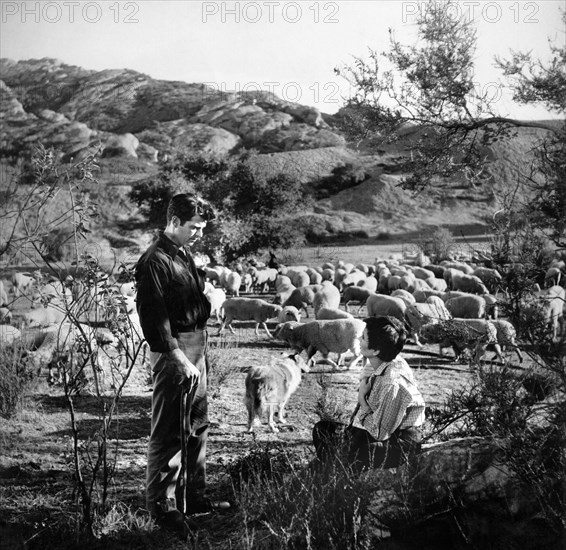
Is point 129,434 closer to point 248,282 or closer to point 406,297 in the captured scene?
point 406,297

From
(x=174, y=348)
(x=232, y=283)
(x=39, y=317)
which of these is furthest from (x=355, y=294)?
(x=174, y=348)

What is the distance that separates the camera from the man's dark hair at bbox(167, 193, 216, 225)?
4211 mm

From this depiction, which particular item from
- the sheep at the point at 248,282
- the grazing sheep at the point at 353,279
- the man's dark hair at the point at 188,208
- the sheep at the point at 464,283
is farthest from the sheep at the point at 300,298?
the man's dark hair at the point at 188,208

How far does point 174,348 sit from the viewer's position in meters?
3.96

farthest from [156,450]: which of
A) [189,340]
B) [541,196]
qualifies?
[541,196]

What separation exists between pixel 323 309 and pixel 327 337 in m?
2.34

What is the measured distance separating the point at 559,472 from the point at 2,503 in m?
3.80

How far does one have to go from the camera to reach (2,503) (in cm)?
475

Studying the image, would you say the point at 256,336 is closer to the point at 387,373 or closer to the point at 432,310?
the point at 432,310

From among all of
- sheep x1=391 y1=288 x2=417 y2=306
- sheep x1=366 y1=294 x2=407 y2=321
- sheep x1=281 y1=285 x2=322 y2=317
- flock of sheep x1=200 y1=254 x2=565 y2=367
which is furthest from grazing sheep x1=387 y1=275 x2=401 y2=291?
sheep x1=366 y1=294 x2=407 y2=321

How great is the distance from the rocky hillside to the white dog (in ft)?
10.8

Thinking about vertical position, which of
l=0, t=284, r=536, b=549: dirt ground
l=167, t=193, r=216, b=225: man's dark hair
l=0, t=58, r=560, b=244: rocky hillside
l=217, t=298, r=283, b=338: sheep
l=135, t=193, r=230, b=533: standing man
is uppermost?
l=0, t=58, r=560, b=244: rocky hillside

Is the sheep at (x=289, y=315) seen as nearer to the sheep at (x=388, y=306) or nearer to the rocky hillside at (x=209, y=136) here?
the sheep at (x=388, y=306)

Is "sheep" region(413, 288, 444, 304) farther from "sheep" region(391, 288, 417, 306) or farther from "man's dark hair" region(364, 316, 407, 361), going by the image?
"man's dark hair" region(364, 316, 407, 361)
